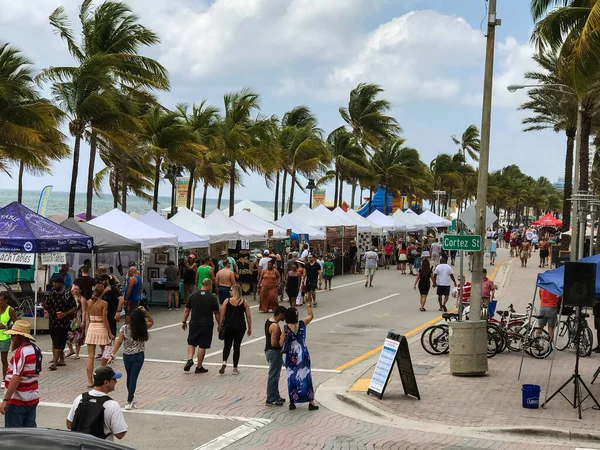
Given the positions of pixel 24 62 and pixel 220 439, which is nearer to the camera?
pixel 220 439

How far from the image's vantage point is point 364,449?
936 centimetres

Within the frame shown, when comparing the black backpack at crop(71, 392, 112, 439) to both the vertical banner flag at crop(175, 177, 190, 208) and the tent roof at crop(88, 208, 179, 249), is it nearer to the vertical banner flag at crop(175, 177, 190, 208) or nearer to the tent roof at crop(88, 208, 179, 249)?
the tent roof at crop(88, 208, 179, 249)

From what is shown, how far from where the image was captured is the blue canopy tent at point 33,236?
60.2 ft

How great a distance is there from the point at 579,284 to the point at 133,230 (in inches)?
601

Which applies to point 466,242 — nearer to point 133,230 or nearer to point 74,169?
point 133,230

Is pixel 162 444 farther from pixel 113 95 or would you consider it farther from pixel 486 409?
pixel 113 95

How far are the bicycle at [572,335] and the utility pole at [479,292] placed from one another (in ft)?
9.26

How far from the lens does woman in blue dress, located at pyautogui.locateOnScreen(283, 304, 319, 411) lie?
1114 cm

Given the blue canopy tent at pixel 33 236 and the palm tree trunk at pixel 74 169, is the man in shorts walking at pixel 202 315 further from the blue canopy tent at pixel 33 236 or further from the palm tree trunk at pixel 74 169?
the palm tree trunk at pixel 74 169

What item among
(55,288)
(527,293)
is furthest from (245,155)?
(55,288)

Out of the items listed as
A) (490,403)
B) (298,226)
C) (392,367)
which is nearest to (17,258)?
(392,367)

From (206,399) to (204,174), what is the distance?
3971cm

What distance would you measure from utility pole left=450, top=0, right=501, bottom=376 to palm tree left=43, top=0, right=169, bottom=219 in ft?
55.4

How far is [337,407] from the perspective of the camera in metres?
11.7
